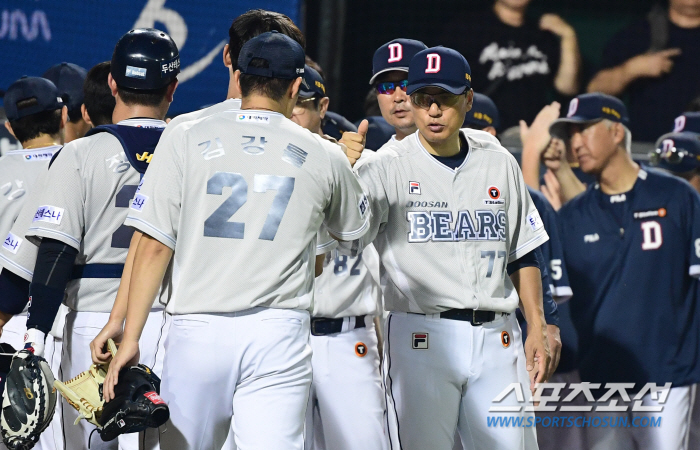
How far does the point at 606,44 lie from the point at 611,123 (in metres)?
2.01

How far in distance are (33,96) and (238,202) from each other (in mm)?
1737

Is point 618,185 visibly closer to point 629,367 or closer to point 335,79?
point 629,367

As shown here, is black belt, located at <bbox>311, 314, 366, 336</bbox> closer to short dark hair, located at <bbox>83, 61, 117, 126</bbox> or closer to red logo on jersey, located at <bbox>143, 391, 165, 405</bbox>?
short dark hair, located at <bbox>83, 61, 117, 126</bbox>

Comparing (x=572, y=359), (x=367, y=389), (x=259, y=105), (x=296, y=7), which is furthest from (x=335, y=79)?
(x=259, y=105)

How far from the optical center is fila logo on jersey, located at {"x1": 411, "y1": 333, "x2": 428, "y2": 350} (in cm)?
313

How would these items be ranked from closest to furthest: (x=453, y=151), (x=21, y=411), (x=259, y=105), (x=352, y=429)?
(x=259, y=105)
(x=21, y=411)
(x=453, y=151)
(x=352, y=429)

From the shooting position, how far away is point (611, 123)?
5.57 meters

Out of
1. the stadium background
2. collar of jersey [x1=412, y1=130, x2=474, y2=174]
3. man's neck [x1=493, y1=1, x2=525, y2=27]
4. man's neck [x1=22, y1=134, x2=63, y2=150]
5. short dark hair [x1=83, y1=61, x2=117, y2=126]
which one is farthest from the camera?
man's neck [x1=493, y1=1, x2=525, y2=27]

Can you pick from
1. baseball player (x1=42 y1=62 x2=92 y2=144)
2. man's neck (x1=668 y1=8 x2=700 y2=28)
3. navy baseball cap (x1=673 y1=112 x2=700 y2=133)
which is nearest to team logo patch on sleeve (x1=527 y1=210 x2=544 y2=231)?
baseball player (x1=42 y1=62 x2=92 y2=144)

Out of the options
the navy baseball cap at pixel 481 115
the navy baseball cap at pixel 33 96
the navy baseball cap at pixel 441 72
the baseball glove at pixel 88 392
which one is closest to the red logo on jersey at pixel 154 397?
the baseball glove at pixel 88 392

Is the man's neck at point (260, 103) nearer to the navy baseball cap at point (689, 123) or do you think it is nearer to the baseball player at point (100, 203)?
the baseball player at point (100, 203)

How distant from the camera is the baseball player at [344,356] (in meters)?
3.60

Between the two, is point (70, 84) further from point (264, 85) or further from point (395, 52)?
point (264, 85)

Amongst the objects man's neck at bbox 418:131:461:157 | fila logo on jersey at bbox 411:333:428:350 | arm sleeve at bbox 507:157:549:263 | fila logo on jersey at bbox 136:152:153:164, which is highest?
man's neck at bbox 418:131:461:157
